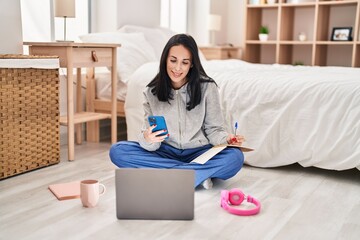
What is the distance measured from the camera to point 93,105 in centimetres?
335

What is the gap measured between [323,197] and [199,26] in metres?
3.44

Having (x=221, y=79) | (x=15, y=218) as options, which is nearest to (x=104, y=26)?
(x=221, y=79)

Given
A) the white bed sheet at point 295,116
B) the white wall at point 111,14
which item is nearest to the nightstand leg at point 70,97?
the white bed sheet at point 295,116

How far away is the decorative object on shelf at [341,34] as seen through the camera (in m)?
4.76

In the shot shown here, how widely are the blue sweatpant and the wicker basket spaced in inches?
20.7

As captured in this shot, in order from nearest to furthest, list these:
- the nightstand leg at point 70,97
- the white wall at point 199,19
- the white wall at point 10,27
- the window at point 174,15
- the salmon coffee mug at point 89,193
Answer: the salmon coffee mug at point 89,193 < the white wall at point 10,27 < the nightstand leg at point 70,97 < the window at point 174,15 < the white wall at point 199,19

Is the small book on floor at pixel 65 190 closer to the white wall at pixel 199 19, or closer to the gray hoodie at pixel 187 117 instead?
the gray hoodie at pixel 187 117

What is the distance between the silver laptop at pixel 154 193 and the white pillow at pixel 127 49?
5.20ft

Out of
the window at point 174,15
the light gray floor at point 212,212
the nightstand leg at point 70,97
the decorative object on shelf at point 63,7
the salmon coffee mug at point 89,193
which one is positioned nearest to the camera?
the light gray floor at point 212,212

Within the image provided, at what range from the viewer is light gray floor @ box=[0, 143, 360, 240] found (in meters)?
1.69

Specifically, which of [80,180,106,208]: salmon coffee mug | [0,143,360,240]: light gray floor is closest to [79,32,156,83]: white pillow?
[0,143,360,240]: light gray floor

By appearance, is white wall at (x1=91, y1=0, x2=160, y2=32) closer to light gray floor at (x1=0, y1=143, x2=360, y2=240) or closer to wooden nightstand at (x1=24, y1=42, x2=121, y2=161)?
wooden nightstand at (x1=24, y1=42, x2=121, y2=161)

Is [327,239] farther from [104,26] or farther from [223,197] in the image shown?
[104,26]

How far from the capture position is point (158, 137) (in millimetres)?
2000
